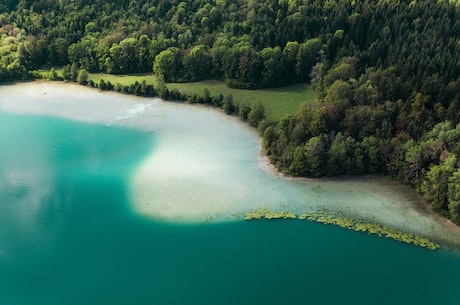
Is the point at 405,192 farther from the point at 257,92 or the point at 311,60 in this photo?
the point at 311,60

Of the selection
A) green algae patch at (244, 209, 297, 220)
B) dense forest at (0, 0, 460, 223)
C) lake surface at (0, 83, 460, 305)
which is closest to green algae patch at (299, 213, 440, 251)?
lake surface at (0, 83, 460, 305)

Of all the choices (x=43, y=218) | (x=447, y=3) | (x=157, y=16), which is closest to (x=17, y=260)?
(x=43, y=218)

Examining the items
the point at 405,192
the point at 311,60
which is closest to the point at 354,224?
the point at 405,192

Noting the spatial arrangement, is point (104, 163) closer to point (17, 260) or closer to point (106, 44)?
point (17, 260)

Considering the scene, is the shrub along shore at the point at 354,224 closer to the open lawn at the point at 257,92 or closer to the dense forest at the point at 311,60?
the dense forest at the point at 311,60

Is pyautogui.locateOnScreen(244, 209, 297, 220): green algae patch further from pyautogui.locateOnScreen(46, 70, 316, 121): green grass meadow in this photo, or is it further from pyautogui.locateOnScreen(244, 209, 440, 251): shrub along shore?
pyautogui.locateOnScreen(46, 70, 316, 121): green grass meadow
